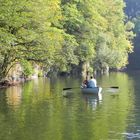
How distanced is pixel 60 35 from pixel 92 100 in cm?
2116

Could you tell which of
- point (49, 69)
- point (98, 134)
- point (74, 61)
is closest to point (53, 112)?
point (98, 134)

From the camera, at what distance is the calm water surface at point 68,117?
23328 millimetres

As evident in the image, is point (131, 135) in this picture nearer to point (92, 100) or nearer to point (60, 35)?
point (92, 100)

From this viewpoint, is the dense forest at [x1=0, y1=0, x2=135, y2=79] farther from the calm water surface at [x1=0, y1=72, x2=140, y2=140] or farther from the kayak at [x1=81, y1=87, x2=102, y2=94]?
the calm water surface at [x1=0, y1=72, x2=140, y2=140]

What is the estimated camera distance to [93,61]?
91.2m

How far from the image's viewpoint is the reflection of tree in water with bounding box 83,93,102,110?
118ft

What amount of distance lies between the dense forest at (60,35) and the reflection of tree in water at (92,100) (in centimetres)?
1107

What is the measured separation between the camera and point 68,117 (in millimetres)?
28812

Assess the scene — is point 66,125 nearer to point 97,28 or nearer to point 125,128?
point 125,128

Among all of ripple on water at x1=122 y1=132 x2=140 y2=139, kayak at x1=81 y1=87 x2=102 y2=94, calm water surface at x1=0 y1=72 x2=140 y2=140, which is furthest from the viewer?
kayak at x1=81 y1=87 x2=102 y2=94

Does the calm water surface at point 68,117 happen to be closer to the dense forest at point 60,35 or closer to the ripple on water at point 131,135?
the ripple on water at point 131,135

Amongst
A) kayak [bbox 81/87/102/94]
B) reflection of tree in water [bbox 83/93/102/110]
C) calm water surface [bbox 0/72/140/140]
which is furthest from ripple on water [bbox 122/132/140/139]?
kayak [bbox 81/87/102/94]

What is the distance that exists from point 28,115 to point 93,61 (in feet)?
204

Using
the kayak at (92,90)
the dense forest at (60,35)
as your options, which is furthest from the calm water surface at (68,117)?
the dense forest at (60,35)
